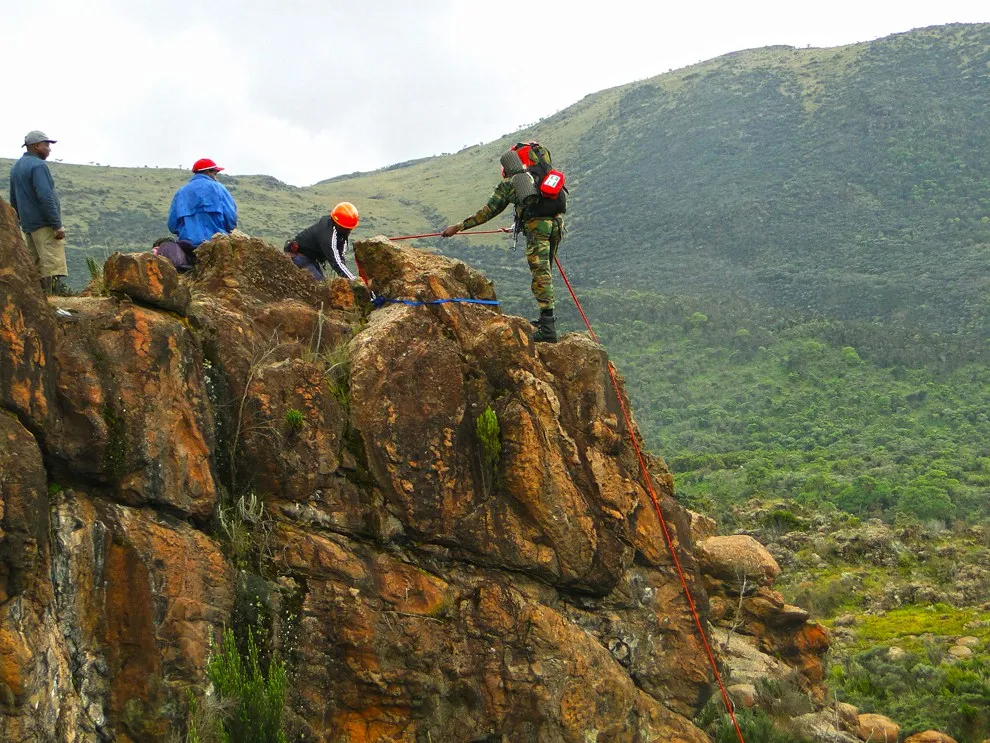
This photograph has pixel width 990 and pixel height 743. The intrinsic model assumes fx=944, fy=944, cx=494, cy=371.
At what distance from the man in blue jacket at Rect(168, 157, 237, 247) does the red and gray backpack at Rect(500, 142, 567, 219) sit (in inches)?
102

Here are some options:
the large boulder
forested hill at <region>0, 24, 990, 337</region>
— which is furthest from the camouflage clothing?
forested hill at <region>0, 24, 990, 337</region>

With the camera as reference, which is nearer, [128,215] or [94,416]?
[94,416]

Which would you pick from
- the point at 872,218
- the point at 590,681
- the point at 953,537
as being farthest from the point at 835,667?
the point at 872,218

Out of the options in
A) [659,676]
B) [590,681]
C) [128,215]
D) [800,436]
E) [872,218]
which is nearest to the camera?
[590,681]

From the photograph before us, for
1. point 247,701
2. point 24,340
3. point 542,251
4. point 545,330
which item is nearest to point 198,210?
point 542,251

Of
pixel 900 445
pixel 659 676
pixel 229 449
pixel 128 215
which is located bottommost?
pixel 900 445

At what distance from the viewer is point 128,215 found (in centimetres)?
4953

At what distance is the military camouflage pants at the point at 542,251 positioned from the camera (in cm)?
890

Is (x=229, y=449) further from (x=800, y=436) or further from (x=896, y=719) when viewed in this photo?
(x=800, y=436)

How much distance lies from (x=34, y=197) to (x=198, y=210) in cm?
132

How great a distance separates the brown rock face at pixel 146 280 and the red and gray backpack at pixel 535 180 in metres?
3.56

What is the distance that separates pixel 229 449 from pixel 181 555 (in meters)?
0.88

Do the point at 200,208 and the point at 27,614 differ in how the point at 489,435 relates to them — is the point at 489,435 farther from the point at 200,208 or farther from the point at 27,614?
the point at 200,208

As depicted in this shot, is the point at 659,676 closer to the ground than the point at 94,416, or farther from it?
closer to the ground
